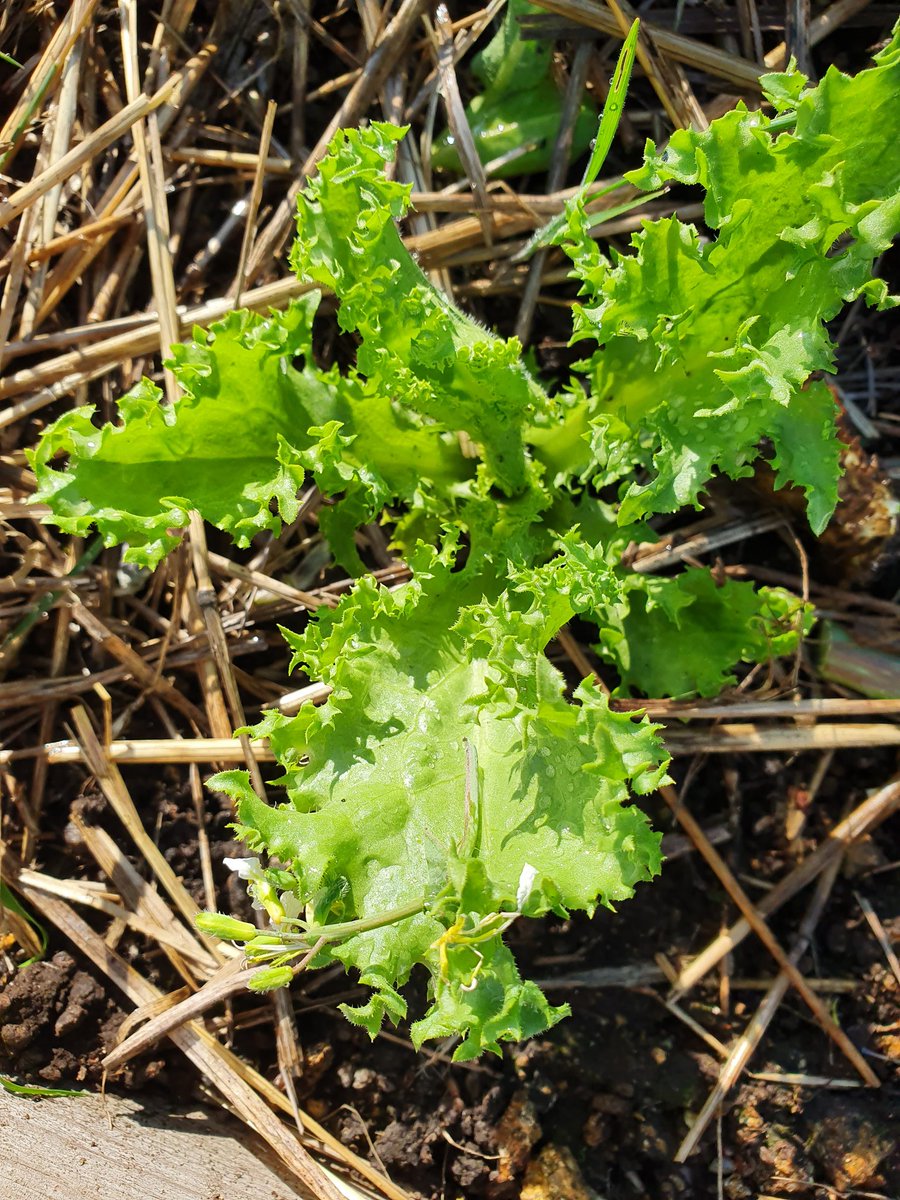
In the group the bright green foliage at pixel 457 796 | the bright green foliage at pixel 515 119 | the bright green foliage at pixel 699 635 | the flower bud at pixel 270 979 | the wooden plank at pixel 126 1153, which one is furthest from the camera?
the bright green foliage at pixel 515 119

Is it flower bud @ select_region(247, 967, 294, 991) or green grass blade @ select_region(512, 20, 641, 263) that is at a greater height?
green grass blade @ select_region(512, 20, 641, 263)

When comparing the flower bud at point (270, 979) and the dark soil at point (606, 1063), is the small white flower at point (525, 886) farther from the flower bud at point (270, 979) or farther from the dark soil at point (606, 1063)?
the dark soil at point (606, 1063)

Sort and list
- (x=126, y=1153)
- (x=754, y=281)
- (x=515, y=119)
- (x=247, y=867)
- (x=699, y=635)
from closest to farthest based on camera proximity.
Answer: (x=247, y=867) → (x=754, y=281) → (x=126, y=1153) → (x=699, y=635) → (x=515, y=119)

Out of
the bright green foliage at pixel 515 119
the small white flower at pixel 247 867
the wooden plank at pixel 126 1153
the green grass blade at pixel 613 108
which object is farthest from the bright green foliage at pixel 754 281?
the wooden plank at pixel 126 1153

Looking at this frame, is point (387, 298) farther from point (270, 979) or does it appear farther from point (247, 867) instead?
point (270, 979)

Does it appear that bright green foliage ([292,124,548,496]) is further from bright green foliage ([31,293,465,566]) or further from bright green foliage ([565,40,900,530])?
bright green foliage ([565,40,900,530])

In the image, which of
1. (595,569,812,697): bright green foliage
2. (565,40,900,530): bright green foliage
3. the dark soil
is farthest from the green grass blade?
the dark soil

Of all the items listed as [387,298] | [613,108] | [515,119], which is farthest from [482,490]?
[515,119]
